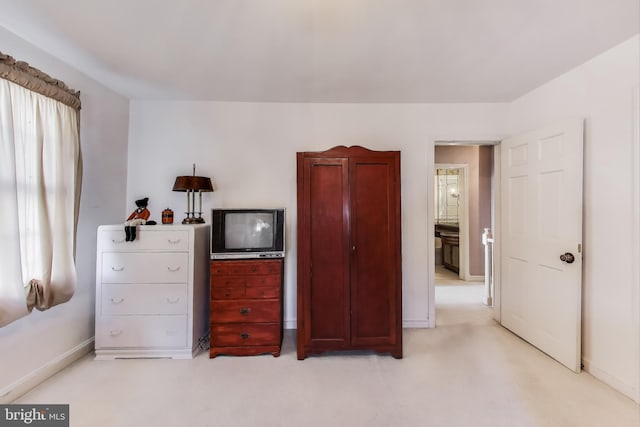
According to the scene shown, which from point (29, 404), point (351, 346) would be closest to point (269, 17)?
point (351, 346)

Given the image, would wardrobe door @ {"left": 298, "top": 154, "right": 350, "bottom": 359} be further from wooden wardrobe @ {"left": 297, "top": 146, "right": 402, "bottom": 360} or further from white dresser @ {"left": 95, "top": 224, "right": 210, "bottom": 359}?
white dresser @ {"left": 95, "top": 224, "right": 210, "bottom": 359}

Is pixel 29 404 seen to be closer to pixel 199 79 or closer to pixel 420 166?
pixel 199 79

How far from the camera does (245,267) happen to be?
7.59ft

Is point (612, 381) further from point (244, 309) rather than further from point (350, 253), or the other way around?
point (244, 309)

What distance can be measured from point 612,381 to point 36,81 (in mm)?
4441

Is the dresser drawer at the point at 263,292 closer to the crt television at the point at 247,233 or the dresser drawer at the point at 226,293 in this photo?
the dresser drawer at the point at 226,293

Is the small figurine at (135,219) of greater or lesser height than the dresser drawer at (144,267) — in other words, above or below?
above

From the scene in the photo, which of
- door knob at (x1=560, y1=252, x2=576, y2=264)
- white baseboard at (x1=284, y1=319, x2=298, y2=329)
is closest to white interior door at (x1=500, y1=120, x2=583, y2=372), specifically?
door knob at (x1=560, y1=252, x2=576, y2=264)

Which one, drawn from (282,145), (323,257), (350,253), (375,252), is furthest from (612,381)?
(282,145)

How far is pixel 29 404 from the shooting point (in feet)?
5.64

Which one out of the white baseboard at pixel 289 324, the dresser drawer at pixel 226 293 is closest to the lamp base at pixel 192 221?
the dresser drawer at pixel 226 293

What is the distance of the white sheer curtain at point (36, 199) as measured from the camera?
63.1 inches

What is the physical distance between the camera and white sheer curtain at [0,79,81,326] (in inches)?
63.1

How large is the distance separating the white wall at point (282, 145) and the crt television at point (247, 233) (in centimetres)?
46
